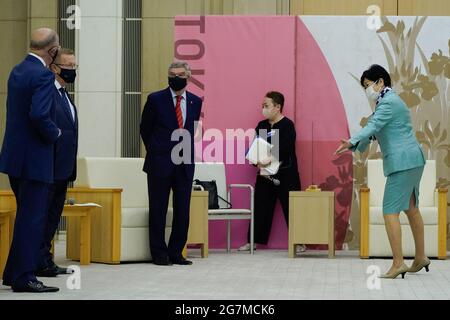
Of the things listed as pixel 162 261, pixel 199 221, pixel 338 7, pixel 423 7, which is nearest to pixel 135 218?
pixel 162 261

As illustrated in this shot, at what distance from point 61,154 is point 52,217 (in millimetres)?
504

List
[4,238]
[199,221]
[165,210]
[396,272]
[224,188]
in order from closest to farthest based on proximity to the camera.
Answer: [4,238] < [396,272] < [165,210] < [199,221] < [224,188]

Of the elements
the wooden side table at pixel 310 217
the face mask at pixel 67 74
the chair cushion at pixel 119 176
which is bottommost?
the wooden side table at pixel 310 217

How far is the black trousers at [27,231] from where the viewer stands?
7078 mm

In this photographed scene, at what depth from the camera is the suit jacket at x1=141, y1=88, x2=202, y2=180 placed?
987 cm

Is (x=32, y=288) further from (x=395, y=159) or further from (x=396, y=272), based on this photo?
(x=395, y=159)

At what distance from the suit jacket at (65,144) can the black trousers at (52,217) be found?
0.09 m

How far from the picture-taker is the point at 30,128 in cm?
710

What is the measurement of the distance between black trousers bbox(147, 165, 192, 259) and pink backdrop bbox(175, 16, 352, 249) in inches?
92.1

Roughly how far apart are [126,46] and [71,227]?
4.09 m

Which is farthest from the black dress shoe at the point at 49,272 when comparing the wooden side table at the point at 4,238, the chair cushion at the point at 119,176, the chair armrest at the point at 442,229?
the chair armrest at the point at 442,229

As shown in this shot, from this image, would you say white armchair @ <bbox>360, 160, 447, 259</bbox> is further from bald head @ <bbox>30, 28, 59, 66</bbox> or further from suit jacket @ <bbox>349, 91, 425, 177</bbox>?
bald head @ <bbox>30, 28, 59, 66</bbox>

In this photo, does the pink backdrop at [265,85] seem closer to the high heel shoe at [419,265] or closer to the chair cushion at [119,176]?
the chair cushion at [119,176]

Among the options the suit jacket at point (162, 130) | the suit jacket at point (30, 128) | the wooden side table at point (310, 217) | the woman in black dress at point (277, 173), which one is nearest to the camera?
the suit jacket at point (30, 128)
